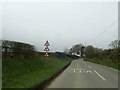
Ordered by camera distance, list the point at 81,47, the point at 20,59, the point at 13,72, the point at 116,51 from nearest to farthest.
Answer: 1. the point at 13,72
2. the point at 20,59
3. the point at 116,51
4. the point at 81,47

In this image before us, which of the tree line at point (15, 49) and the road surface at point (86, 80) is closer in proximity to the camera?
the road surface at point (86, 80)

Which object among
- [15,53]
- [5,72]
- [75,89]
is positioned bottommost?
[75,89]

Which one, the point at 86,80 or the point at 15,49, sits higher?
the point at 15,49

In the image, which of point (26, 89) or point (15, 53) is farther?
point (15, 53)

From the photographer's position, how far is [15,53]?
1413 centimetres

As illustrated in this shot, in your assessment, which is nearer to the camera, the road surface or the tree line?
the road surface

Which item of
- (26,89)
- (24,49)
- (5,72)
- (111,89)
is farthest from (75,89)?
(24,49)

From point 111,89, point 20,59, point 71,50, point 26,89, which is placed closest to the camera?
point 26,89

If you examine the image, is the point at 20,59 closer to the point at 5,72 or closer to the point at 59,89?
the point at 5,72

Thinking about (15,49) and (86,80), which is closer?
(86,80)

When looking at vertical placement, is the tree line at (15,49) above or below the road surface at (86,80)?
above

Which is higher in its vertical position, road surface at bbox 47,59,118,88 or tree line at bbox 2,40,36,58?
tree line at bbox 2,40,36,58

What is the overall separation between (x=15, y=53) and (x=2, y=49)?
5.96ft

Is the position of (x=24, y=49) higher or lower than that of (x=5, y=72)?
higher
